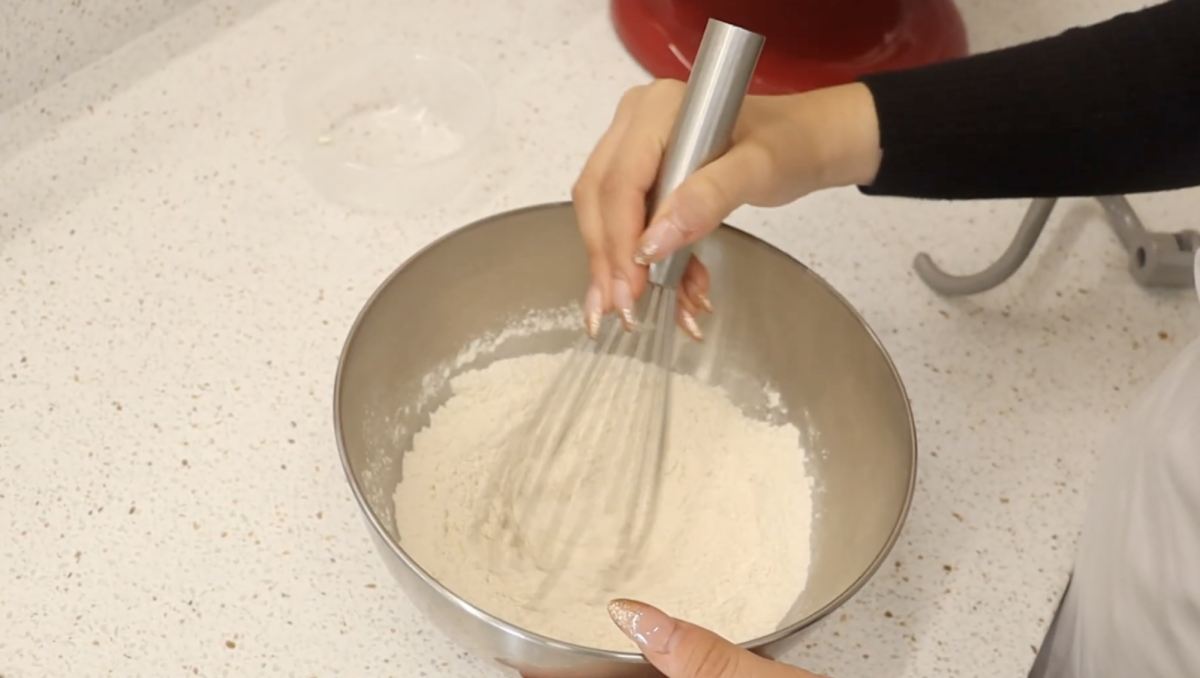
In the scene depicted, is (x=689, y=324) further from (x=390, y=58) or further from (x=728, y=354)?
(x=390, y=58)

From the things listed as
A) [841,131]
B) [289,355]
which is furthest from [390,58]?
[841,131]

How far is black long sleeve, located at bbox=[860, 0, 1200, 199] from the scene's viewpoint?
0.52 meters

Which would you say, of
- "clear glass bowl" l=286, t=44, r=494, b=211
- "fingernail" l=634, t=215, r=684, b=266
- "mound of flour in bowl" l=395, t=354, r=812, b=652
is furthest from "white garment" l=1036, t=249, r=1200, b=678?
"clear glass bowl" l=286, t=44, r=494, b=211

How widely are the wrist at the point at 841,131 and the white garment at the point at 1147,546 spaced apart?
0.18 m

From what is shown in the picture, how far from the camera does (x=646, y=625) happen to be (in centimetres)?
39

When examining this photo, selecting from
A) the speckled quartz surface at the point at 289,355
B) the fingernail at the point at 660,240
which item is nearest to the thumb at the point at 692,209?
the fingernail at the point at 660,240

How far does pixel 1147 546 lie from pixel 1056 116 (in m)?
0.23

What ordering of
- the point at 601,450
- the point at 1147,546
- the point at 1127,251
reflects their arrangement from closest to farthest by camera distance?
the point at 1147,546 < the point at 601,450 < the point at 1127,251

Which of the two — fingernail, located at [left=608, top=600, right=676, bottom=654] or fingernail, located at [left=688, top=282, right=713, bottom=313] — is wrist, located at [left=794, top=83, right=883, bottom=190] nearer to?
fingernail, located at [left=688, top=282, right=713, bottom=313]

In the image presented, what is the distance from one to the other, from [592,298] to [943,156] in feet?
0.72

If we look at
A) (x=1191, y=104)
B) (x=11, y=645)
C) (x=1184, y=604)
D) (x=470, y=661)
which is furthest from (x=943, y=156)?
(x=11, y=645)

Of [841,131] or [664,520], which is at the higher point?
[841,131]

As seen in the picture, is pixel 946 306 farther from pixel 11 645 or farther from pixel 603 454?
pixel 11 645

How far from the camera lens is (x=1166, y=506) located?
483 millimetres
